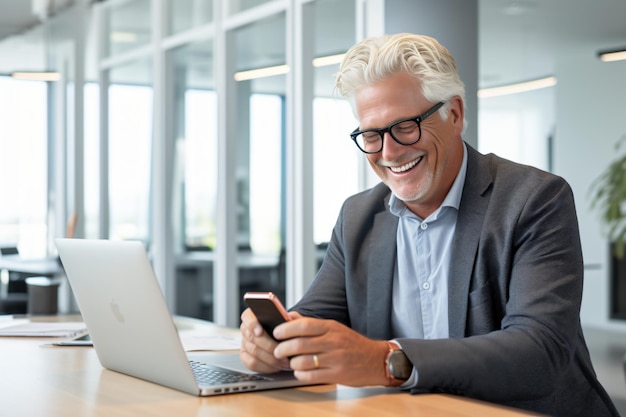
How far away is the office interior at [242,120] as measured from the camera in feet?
13.5

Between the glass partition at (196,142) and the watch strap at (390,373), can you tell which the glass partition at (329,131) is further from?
the watch strap at (390,373)

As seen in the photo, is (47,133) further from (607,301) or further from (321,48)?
(607,301)

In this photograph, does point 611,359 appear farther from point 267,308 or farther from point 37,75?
point 37,75

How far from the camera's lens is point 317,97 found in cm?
494

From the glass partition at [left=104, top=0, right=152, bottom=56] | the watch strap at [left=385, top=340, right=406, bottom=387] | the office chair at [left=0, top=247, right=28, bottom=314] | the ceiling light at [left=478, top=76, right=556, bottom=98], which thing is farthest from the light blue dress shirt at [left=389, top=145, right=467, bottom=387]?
the office chair at [left=0, top=247, right=28, bottom=314]

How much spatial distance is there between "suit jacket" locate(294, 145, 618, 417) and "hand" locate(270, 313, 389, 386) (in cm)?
8

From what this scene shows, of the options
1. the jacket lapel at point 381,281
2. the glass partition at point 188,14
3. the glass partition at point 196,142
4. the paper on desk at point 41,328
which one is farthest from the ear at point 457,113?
the glass partition at point 196,142

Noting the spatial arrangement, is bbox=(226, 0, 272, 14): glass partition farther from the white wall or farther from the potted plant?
the potted plant

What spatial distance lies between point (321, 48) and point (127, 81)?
328 centimetres

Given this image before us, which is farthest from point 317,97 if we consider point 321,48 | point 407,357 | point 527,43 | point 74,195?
point 74,195

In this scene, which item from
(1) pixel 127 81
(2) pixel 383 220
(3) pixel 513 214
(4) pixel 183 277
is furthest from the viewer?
(1) pixel 127 81

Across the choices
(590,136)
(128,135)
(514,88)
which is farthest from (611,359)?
(128,135)

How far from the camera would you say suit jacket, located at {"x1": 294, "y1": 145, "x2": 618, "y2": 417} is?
172 cm

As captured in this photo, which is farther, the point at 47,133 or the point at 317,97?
the point at 47,133
